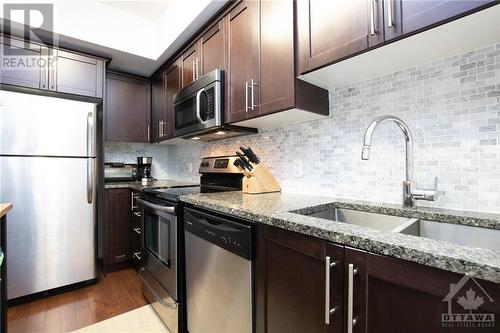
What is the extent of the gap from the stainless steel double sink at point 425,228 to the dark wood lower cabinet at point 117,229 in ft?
7.16

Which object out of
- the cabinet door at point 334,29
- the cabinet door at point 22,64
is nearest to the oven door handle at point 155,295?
the cabinet door at point 334,29

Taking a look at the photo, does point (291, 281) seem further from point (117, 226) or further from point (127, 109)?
point (127, 109)

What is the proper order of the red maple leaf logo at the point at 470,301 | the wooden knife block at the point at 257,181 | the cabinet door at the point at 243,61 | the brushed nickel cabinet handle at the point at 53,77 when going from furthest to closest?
1. the brushed nickel cabinet handle at the point at 53,77
2. the wooden knife block at the point at 257,181
3. the cabinet door at the point at 243,61
4. the red maple leaf logo at the point at 470,301

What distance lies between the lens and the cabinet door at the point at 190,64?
2062 millimetres

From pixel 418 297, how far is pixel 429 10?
89 centimetres

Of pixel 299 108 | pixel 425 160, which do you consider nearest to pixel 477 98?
pixel 425 160

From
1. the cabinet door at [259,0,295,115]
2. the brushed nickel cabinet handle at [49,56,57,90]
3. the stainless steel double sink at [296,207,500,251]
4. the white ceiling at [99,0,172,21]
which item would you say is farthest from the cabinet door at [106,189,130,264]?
the stainless steel double sink at [296,207,500,251]

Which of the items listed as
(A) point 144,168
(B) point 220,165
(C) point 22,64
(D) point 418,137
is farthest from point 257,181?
(C) point 22,64

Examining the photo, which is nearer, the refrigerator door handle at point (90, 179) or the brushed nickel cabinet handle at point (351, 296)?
the brushed nickel cabinet handle at point (351, 296)

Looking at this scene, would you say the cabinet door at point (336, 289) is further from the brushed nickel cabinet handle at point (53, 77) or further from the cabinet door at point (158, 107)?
the brushed nickel cabinet handle at point (53, 77)

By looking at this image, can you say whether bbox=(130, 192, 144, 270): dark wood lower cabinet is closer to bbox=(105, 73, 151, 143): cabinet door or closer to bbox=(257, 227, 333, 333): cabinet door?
bbox=(105, 73, 151, 143): cabinet door

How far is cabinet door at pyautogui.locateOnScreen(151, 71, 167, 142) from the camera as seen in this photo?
8.81ft

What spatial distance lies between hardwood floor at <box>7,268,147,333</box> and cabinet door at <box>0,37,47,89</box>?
6.03ft

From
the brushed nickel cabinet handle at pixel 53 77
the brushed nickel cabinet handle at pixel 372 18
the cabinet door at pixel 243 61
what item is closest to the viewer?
the brushed nickel cabinet handle at pixel 372 18
